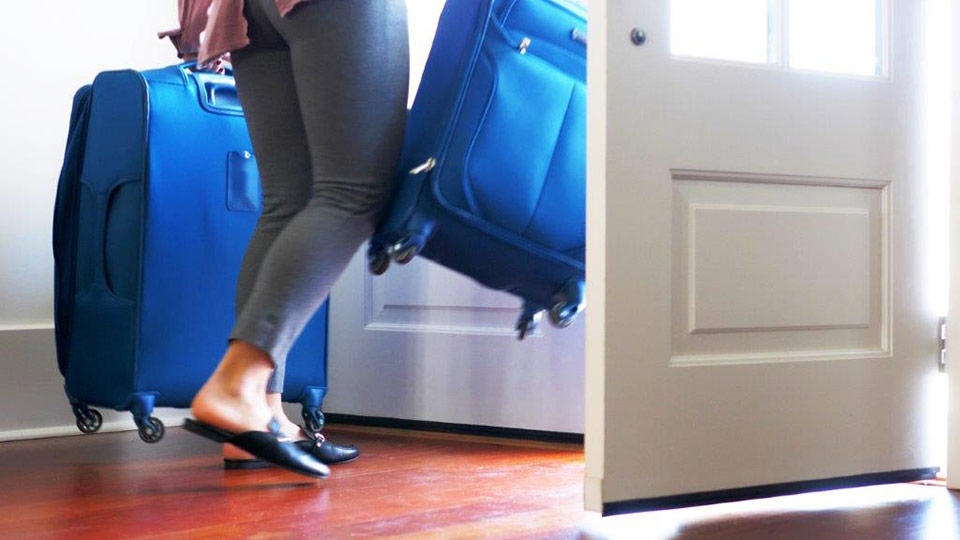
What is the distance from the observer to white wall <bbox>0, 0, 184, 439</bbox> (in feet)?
7.61

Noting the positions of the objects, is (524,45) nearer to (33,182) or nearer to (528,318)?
(528,318)

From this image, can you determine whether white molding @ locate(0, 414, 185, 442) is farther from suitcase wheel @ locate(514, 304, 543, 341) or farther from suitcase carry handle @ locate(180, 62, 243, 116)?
suitcase wheel @ locate(514, 304, 543, 341)

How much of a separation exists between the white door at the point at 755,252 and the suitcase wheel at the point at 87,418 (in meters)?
1.11

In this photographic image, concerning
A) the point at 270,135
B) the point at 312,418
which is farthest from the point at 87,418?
the point at 270,135

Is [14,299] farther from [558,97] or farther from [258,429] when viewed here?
[558,97]

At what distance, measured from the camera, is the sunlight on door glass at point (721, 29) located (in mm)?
1533

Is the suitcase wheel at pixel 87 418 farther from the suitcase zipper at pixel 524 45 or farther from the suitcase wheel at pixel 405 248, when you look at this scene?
the suitcase zipper at pixel 524 45

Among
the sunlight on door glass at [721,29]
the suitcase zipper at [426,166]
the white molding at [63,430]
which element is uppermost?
the sunlight on door glass at [721,29]

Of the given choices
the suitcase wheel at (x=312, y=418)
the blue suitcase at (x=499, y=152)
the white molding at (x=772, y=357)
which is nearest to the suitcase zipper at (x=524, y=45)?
the blue suitcase at (x=499, y=152)

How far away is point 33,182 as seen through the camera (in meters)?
2.38

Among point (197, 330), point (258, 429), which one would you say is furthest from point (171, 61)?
point (258, 429)

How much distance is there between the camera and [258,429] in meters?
1.58

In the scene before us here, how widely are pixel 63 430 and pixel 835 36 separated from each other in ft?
5.27

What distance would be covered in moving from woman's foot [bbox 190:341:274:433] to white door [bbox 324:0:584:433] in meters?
0.75
